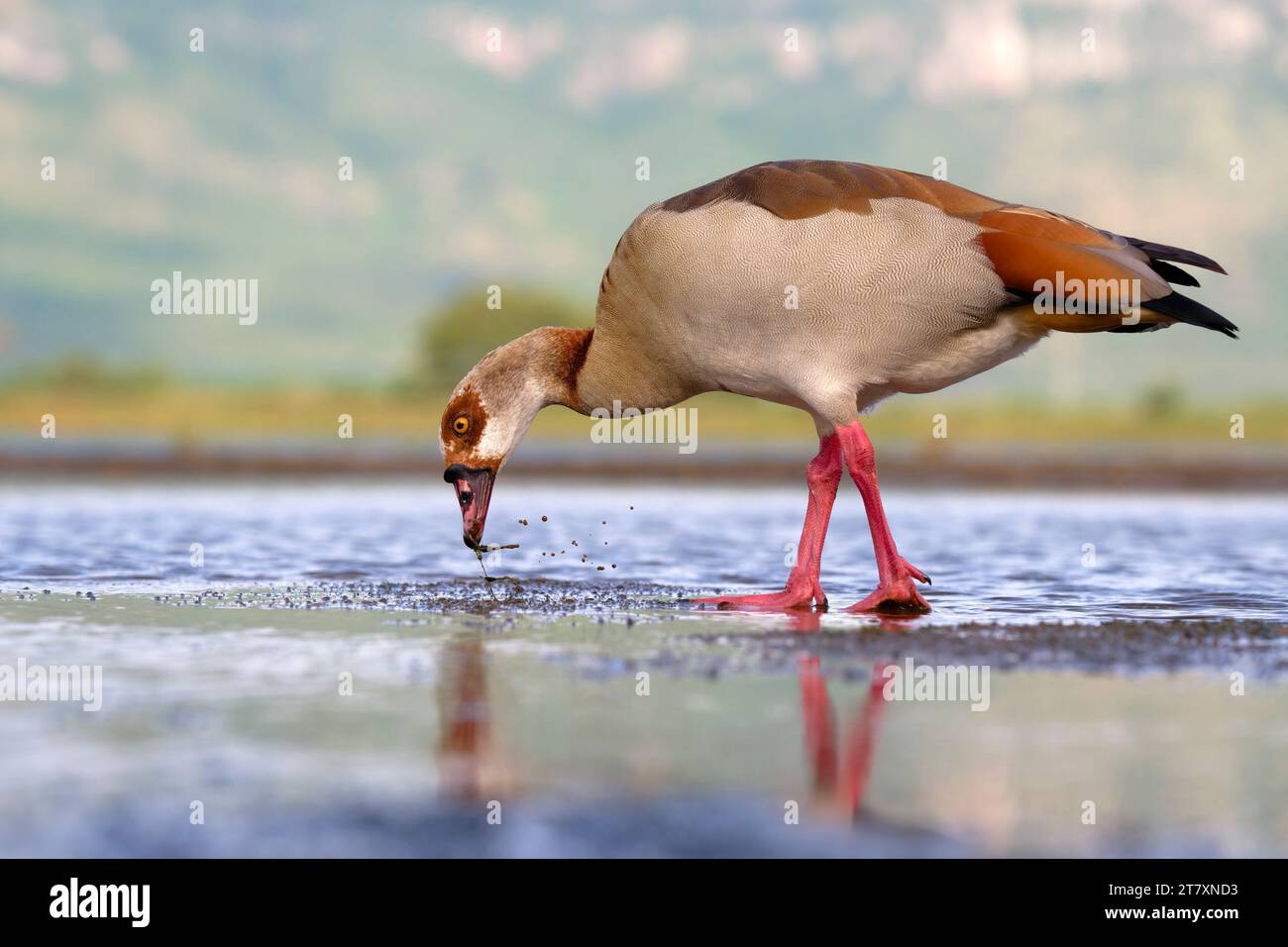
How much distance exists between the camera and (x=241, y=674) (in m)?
6.24

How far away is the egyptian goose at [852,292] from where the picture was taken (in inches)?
328

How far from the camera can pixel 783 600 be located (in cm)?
893

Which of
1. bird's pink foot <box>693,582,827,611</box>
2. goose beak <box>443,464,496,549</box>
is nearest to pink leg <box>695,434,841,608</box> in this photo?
bird's pink foot <box>693,582,827,611</box>

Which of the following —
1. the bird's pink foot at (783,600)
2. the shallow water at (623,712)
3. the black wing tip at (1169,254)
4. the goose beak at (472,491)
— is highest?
the black wing tip at (1169,254)

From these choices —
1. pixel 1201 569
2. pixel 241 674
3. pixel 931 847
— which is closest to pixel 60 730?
pixel 241 674

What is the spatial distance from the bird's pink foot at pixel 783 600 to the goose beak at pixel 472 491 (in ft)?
5.16

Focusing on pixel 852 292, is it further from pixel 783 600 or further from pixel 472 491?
pixel 472 491

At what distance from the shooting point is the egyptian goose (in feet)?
27.4

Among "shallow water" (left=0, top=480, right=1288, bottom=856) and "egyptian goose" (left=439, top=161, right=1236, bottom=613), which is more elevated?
"egyptian goose" (left=439, top=161, right=1236, bottom=613)

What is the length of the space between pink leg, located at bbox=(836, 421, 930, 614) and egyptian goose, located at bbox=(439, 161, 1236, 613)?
1cm

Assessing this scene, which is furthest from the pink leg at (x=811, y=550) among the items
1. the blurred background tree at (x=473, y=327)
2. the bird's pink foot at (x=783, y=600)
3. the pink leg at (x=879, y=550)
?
the blurred background tree at (x=473, y=327)

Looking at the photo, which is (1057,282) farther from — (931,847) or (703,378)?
(931,847)

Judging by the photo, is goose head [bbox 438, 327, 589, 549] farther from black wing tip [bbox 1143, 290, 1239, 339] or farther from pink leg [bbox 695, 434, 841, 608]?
black wing tip [bbox 1143, 290, 1239, 339]

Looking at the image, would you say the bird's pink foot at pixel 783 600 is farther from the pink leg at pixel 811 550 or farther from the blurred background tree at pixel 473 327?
the blurred background tree at pixel 473 327
